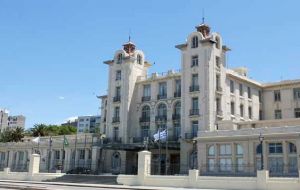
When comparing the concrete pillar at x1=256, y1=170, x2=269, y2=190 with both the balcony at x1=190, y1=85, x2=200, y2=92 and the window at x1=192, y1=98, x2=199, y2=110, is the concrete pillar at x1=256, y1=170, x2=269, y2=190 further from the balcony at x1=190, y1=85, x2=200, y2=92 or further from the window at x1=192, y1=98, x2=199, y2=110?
the balcony at x1=190, y1=85, x2=200, y2=92

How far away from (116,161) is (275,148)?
26152 millimetres

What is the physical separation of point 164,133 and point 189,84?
36.6 ft

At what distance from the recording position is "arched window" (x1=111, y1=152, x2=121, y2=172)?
198 ft

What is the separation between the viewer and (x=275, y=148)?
140 feet

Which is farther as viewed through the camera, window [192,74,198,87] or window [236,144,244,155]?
window [192,74,198,87]

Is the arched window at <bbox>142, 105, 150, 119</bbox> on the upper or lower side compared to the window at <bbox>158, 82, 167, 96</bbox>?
lower

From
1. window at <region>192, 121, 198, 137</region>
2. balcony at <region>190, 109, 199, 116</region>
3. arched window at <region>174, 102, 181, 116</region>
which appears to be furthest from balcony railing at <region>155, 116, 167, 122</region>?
window at <region>192, 121, 198, 137</region>

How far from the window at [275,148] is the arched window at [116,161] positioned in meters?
24.6

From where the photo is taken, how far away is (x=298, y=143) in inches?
1612

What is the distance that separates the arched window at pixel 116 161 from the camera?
60469 mm

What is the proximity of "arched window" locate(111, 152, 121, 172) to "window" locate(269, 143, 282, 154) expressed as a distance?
24618 mm

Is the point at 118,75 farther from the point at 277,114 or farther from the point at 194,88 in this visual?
the point at 277,114

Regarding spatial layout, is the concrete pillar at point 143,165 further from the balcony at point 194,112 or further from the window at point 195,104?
the window at point 195,104

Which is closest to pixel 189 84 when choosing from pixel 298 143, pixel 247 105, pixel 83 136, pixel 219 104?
pixel 219 104
